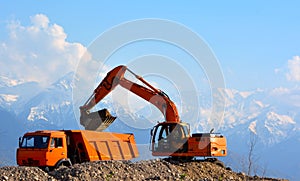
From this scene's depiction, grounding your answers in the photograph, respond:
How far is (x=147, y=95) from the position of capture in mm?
35781

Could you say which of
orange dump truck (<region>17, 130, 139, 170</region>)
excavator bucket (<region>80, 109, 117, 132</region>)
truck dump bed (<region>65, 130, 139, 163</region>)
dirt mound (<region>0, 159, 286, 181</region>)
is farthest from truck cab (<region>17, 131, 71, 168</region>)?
dirt mound (<region>0, 159, 286, 181</region>)

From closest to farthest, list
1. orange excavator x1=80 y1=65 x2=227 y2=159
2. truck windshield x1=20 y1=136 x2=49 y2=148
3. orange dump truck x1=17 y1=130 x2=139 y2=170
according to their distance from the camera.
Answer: orange dump truck x1=17 y1=130 x2=139 y2=170
truck windshield x1=20 y1=136 x2=49 y2=148
orange excavator x1=80 y1=65 x2=227 y2=159

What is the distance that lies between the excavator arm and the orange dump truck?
104cm

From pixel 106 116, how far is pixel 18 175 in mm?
12775

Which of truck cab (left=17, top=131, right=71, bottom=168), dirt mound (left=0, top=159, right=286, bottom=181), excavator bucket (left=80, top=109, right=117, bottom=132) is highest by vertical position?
excavator bucket (left=80, top=109, right=117, bottom=132)

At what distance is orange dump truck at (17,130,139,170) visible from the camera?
30.0 metres

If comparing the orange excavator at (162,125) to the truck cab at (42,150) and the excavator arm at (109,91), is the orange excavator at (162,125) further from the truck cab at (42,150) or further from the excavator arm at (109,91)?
the truck cab at (42,150)

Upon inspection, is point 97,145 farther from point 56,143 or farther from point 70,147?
point 56,143

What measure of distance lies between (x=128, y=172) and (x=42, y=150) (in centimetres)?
650

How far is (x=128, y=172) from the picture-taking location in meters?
26.1

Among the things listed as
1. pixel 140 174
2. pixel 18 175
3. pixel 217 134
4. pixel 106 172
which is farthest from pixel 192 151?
pixel 18 175

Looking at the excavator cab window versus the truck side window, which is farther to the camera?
the excavator cab window

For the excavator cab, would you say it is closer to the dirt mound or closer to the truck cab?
the dirt mound

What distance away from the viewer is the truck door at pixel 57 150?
1182 inches
